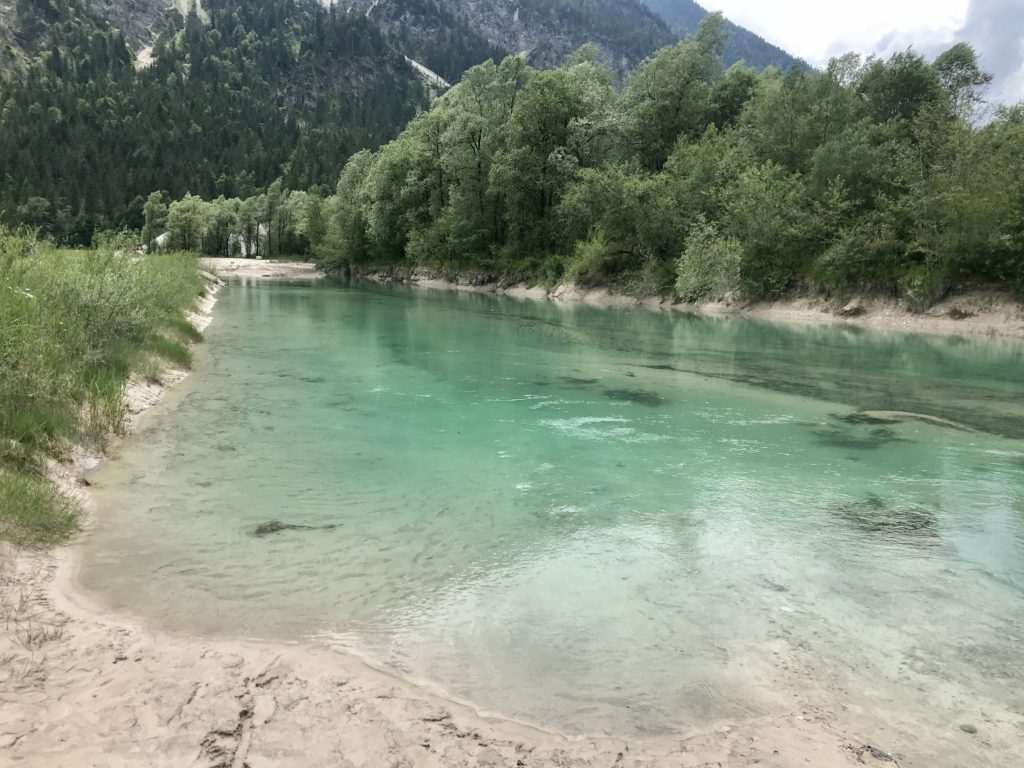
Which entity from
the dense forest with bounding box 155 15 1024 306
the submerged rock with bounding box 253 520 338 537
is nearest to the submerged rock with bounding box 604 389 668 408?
the submerged rock with bounding box 253 520 338 537

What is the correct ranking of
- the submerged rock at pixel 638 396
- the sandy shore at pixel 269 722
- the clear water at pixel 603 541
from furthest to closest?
the submerged rock at pixel 638 396 → the clear water at pixel 603 541 → the sandy shore at pixel 269 722

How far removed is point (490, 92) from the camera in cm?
6856

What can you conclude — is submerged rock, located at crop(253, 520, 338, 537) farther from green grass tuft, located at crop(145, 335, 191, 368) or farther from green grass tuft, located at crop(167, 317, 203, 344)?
green grass tuft, located at crop(167, 317, 203, 344)

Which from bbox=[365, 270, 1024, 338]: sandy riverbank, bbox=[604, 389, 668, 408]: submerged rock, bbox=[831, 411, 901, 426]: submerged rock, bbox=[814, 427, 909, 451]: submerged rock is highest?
bbox=[365, 270, 1024, 338]: sandy riverbank

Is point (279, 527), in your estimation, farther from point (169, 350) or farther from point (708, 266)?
point (708, 266)

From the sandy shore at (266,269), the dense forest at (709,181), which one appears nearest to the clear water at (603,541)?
the dense forest at (709,181)

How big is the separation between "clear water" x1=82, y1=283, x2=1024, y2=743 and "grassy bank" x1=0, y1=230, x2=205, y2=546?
71 cm

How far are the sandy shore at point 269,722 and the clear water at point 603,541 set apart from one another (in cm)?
28

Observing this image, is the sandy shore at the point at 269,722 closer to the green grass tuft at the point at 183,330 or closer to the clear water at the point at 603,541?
the clear water at the point at 603,541

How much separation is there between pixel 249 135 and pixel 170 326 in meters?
182

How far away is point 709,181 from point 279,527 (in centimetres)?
4899

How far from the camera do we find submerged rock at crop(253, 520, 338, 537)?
8078 millimetres

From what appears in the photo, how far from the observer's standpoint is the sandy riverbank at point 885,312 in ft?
109

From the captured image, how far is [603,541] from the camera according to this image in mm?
8180
